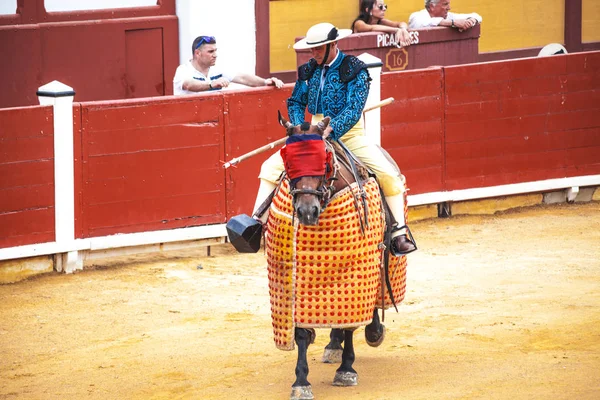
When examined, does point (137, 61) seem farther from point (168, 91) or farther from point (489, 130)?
point (489, 130)

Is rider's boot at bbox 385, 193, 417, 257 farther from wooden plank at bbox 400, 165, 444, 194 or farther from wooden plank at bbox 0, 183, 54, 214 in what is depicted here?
wooden plank at bbox 400, 165, 444, 194

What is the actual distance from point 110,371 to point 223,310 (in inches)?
57.4

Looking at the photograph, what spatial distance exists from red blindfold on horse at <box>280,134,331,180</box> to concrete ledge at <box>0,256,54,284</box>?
3874mm

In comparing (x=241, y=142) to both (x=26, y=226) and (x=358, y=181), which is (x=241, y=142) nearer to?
(x=26, y=226)

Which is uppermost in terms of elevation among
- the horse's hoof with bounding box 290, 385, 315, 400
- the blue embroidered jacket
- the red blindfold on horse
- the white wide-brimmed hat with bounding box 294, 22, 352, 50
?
the white wide-brimmed hat with bounding box 294, 22, 352, 50

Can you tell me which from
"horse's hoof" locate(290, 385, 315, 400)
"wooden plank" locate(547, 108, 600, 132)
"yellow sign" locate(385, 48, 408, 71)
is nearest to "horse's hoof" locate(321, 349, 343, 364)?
"horse's hoof" locate(290, 385, 315, 400)

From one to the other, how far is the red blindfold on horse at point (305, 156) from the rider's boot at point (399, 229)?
983mm

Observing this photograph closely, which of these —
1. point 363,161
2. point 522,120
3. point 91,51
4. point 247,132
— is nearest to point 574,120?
point 522,120

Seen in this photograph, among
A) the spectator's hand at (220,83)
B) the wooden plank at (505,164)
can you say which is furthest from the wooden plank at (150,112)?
the wooden plank at (505,164)

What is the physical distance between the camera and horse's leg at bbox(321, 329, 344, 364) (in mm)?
7352

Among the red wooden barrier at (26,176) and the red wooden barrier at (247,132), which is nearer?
the red wooden barrier at (26,176)

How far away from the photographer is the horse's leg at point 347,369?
6.81 meters

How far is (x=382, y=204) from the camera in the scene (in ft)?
22.6

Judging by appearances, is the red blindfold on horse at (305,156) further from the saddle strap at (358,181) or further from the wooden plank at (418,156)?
the wooden plank at (418,156)
